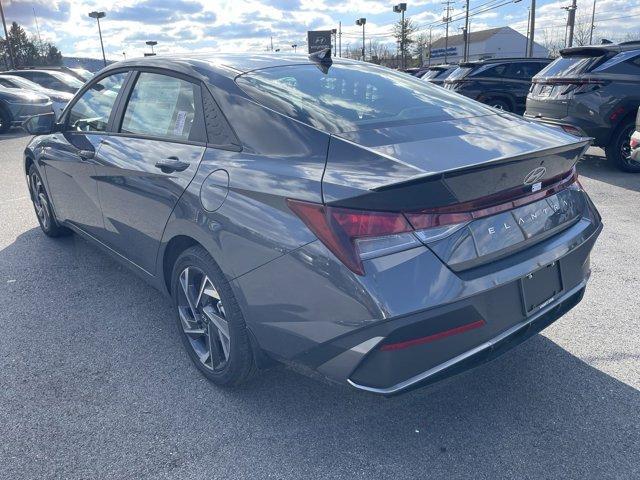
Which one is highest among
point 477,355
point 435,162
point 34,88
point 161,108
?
point 161,108

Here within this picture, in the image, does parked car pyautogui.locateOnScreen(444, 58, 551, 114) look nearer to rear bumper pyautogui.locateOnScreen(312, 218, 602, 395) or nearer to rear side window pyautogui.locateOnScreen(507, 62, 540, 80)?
rear side window pyautogui.locateOnScreen(507, 62, 540, 80)

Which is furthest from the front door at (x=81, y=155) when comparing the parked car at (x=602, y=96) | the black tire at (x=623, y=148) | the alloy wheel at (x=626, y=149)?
the alloy wheel at (x=626, y=149)

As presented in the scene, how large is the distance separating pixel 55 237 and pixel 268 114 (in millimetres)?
3660

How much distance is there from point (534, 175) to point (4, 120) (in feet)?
52.2

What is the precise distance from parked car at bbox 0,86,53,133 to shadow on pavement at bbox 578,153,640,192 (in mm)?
12832

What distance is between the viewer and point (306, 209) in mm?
2031

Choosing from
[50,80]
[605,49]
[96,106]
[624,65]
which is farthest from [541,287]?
[50,80]

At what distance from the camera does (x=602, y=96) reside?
7.57 metres

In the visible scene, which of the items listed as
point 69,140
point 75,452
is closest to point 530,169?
point 75,452

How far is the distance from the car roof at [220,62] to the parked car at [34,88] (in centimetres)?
1311

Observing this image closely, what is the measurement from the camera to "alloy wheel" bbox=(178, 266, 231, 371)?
105 inches

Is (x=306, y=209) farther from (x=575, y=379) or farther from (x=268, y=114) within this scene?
(x=575, y=379)

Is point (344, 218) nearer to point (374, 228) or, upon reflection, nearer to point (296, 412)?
point (374, 228)

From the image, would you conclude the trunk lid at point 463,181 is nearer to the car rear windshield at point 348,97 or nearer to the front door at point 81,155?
the car rear windshield at point 348,97
